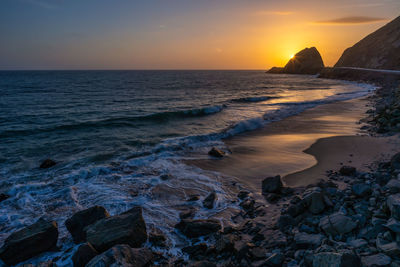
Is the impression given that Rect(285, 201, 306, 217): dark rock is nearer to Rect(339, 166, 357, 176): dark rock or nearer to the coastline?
the coastline

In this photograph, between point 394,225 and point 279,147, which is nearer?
point 394,225

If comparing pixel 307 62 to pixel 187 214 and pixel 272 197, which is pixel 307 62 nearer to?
pixel 272 197

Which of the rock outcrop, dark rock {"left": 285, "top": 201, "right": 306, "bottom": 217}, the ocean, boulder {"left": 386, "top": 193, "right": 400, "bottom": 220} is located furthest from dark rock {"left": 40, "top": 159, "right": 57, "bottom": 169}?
the rock outcrop

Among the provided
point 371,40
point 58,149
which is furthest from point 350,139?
point 371,40

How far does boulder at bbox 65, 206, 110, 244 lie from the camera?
5.34m

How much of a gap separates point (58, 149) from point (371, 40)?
10870 cm

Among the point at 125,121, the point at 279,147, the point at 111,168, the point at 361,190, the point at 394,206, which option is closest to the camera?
the point at 394,206

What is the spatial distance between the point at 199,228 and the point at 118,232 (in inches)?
67.6

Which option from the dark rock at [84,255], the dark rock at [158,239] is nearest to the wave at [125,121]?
the dark rock at [158,239]

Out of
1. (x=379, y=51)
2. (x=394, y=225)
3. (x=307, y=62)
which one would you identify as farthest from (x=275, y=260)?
(x=307, y=62)

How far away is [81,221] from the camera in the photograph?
552 cm

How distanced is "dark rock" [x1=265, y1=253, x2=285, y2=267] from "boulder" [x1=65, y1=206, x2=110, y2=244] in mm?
3853

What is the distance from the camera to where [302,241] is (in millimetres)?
4320

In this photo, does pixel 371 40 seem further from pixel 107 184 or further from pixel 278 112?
pixel 107 184
